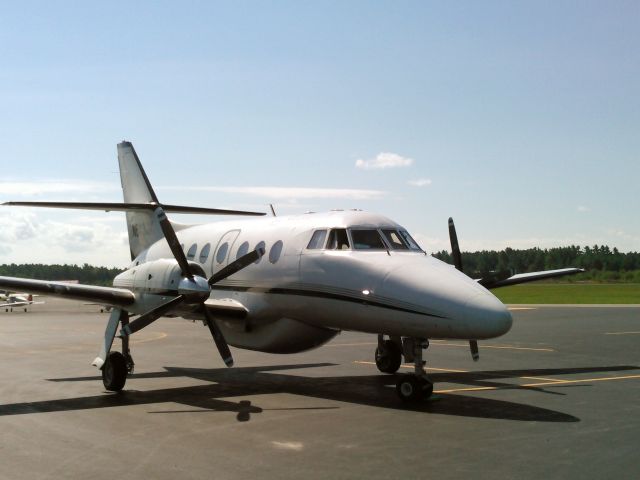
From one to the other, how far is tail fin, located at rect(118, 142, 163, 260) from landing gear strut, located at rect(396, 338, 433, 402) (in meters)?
10.0

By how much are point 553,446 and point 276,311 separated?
24.6 ft

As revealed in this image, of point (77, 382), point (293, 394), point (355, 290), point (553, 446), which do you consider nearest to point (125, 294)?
point (77, 382)

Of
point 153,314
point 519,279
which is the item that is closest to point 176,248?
point 153,314

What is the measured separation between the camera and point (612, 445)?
960cm

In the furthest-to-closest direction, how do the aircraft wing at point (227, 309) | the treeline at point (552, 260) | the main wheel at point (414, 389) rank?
1. the treeline at point (552, 260)
2. the aircraft wing at point (227, 309)
3. the main wheel at point (414, 389)

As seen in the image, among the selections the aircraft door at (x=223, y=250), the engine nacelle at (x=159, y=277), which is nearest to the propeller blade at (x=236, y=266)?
the engine nacelle at (x=159, y=277)

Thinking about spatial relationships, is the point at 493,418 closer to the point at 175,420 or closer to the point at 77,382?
the point at 175,420

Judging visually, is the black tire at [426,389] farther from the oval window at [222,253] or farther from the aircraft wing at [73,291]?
the aircraft wing at [73,291]

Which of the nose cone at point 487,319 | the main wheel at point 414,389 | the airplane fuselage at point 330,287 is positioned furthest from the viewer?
the main wheel at point 414,389

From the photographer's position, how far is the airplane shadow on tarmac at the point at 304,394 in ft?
41.1

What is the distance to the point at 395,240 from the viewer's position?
47.8ft

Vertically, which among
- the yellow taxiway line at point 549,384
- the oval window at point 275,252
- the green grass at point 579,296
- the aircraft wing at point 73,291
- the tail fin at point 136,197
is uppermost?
the tail fin at point 136,197

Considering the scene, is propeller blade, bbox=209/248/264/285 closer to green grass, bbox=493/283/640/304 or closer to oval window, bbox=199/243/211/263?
oval window, bbox=199/243/211/263

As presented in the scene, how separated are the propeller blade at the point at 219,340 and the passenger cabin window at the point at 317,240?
8.57 feet
